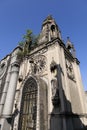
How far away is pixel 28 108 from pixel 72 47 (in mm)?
12103

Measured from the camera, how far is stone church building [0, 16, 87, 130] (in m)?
8.93

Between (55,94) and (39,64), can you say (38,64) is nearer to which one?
(39,64)

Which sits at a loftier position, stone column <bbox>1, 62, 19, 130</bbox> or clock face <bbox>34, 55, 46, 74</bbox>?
clock face <bbox>34, 55, 46, 74</bbox>

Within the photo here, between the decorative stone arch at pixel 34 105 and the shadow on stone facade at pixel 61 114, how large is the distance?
91cm

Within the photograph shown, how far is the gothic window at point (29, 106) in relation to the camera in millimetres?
9578

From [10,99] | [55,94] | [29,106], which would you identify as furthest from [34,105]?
[10,99]

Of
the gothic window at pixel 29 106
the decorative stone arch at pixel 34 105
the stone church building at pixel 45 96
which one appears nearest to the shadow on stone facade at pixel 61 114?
the stone church building at pixel 45 96

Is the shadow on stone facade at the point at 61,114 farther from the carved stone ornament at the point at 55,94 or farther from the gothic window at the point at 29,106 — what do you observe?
the gothic window at the point at 29,106

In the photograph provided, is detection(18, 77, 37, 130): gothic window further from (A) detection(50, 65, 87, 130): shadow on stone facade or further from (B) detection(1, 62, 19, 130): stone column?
(B) detection(1, 62, 19, 130): stone column

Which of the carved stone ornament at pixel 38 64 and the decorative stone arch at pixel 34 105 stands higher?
the carved stone ornament at pixel 38 64

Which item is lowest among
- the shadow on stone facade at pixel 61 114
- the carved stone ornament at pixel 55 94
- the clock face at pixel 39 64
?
the shadow on stone facade at pixel 61 114

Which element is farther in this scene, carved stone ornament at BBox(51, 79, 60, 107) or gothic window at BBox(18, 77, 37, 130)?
gothic window at BBox(18, 77, 37, 130)

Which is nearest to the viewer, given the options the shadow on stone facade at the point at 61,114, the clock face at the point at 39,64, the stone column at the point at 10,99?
the shadow on stone facade at the point at 61,114

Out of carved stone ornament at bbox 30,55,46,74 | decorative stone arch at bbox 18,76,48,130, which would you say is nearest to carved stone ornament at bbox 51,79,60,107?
decorative stone arch at bbox 18,76,48,130
